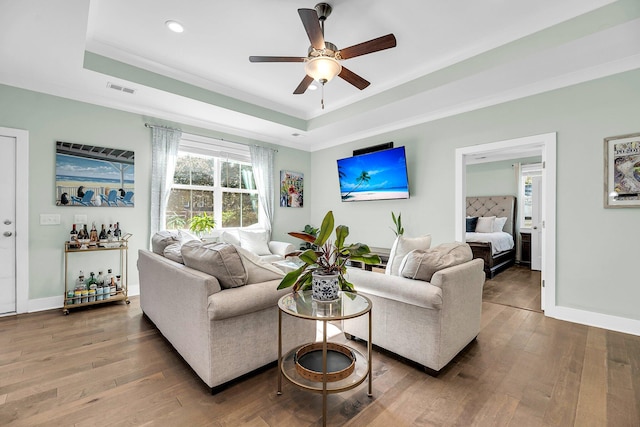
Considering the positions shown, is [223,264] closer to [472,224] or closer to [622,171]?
[622,171]

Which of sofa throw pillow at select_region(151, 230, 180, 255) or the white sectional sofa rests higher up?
sofa throw pillow at select_region(151, 230, 180, 255)

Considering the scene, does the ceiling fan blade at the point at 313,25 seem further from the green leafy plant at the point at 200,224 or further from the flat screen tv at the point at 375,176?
the green leafy plant at the point at 200,224

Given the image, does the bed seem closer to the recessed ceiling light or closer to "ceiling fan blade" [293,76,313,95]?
"ceiling fan blade" [293,76,313,95]

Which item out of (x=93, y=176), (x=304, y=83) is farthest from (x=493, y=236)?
(x=93, y=176)

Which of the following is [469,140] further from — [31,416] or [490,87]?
[31,416]

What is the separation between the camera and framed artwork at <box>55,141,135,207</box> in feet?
11.1

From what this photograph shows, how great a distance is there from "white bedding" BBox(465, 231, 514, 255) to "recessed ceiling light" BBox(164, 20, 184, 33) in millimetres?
5267

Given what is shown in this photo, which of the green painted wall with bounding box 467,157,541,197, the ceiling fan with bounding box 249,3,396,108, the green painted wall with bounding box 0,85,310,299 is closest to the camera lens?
the ceiling fan with bounding box 249,3,396,108

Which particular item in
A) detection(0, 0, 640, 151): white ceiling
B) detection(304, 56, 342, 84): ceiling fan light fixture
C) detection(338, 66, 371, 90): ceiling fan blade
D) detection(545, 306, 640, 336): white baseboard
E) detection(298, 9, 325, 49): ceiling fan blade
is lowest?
detection(545, 306, 640, 336): white baseboard

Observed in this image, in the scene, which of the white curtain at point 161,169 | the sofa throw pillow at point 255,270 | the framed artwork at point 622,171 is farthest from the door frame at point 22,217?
the framed artwork at point 622,171

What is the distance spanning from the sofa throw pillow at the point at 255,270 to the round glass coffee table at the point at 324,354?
10.6 inches

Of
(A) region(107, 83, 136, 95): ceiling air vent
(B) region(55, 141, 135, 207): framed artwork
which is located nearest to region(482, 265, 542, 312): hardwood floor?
(B) region(55, 141, 135, 207): framed artwork

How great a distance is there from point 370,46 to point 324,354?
222 centimetres

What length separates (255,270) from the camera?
78.2 inches
